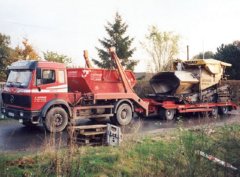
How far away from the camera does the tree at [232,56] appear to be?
91.9 feet

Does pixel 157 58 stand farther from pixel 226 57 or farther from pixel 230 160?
pixel 230 160

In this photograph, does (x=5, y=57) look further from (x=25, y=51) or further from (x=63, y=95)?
(x=63, y=95)

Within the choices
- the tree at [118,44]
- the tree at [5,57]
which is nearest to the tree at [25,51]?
the tree at [5,57]

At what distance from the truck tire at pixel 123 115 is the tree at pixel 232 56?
1510cm

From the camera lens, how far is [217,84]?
18531 mm

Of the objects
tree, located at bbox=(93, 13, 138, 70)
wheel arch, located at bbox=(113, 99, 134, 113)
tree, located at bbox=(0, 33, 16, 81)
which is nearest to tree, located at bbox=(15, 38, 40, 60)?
tree, located at bbox=(0, 33, 16, 81)

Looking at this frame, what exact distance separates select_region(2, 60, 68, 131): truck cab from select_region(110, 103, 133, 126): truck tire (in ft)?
8.47

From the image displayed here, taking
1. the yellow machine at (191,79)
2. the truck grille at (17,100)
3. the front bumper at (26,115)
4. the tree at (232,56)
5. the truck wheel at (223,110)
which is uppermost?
the tree at (232,56)

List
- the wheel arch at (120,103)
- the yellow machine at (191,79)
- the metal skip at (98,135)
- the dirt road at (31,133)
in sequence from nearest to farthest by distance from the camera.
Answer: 1. the metal skip at (98,135)
2. the dirt road at (31,133)
3. the wheel arch at (120,103)
4. the yellow machine at (191,79)

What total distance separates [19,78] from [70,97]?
1.97m

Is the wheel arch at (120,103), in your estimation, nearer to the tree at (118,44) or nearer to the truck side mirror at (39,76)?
the truck side mirror at (39,76)

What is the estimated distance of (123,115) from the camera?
15.1m

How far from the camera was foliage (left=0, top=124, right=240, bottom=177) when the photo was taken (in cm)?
641

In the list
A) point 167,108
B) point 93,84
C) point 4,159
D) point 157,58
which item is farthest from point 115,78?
point 157,58
